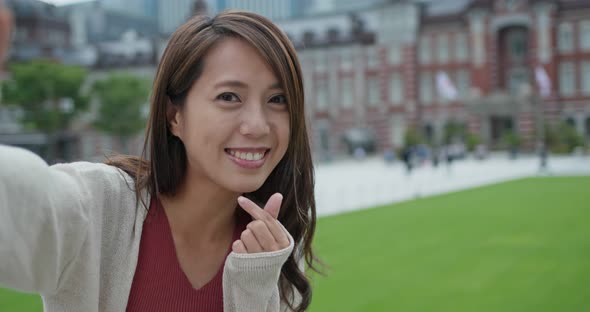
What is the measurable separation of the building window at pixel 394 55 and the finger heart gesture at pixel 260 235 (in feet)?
118

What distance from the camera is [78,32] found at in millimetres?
49906

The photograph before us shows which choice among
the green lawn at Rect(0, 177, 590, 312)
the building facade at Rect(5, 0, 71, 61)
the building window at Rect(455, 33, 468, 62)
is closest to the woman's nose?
the green lawn at Rect(0, 177, 590, 312)

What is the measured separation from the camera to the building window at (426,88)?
36.3m

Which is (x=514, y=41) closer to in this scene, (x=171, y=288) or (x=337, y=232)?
(x=337, y=232)

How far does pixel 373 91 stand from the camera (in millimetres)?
37906

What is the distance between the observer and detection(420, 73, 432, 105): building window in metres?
36.3

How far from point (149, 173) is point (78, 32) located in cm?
5192

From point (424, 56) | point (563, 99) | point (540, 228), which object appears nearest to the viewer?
point (540, 228)

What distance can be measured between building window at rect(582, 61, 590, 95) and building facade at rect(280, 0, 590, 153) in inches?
2.0

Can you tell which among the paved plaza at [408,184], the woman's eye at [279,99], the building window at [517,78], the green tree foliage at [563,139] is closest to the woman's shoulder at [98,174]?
the woman's eye at [279,99]

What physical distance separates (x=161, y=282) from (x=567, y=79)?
35.7 m

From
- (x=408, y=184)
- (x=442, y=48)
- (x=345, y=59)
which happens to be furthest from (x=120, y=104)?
(x=408, y=184)

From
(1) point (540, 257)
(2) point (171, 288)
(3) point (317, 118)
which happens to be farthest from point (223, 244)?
(3) point (317, 118)

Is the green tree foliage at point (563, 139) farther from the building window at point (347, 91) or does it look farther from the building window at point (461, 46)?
the building window at point (347, 91)
